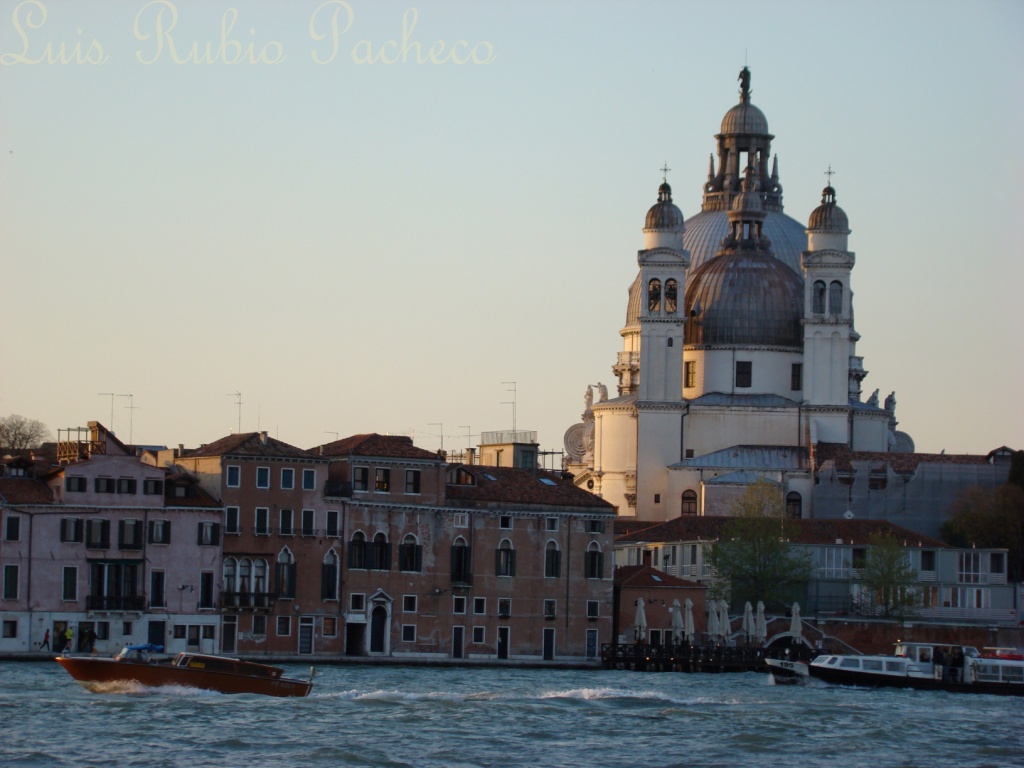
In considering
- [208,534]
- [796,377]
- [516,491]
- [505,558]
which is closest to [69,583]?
[208,534]

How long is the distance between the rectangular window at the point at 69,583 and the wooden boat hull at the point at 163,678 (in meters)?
11.8

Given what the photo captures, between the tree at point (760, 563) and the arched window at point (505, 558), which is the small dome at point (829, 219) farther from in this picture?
the arched window at point (505, 558)

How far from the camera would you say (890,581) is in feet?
303

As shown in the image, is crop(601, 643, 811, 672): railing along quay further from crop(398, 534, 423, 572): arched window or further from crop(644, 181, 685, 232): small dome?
crop(644, 181, 685, 232): small dome

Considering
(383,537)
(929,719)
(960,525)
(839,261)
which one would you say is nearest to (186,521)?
(383,537)

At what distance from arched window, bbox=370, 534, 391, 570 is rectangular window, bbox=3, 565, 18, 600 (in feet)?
38.2

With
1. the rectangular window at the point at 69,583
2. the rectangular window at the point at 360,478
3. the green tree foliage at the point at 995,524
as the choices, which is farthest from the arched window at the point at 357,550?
the green tree foliage at the point at 995,524

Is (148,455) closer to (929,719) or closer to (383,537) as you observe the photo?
(383,537)

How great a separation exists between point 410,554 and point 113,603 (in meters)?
10.1

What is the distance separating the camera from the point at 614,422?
384ft

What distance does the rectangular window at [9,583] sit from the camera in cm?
7481

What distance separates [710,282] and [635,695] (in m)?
53.2

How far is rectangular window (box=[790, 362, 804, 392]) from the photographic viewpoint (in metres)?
117

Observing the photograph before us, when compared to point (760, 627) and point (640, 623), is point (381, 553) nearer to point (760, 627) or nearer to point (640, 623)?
point (640, 623)
